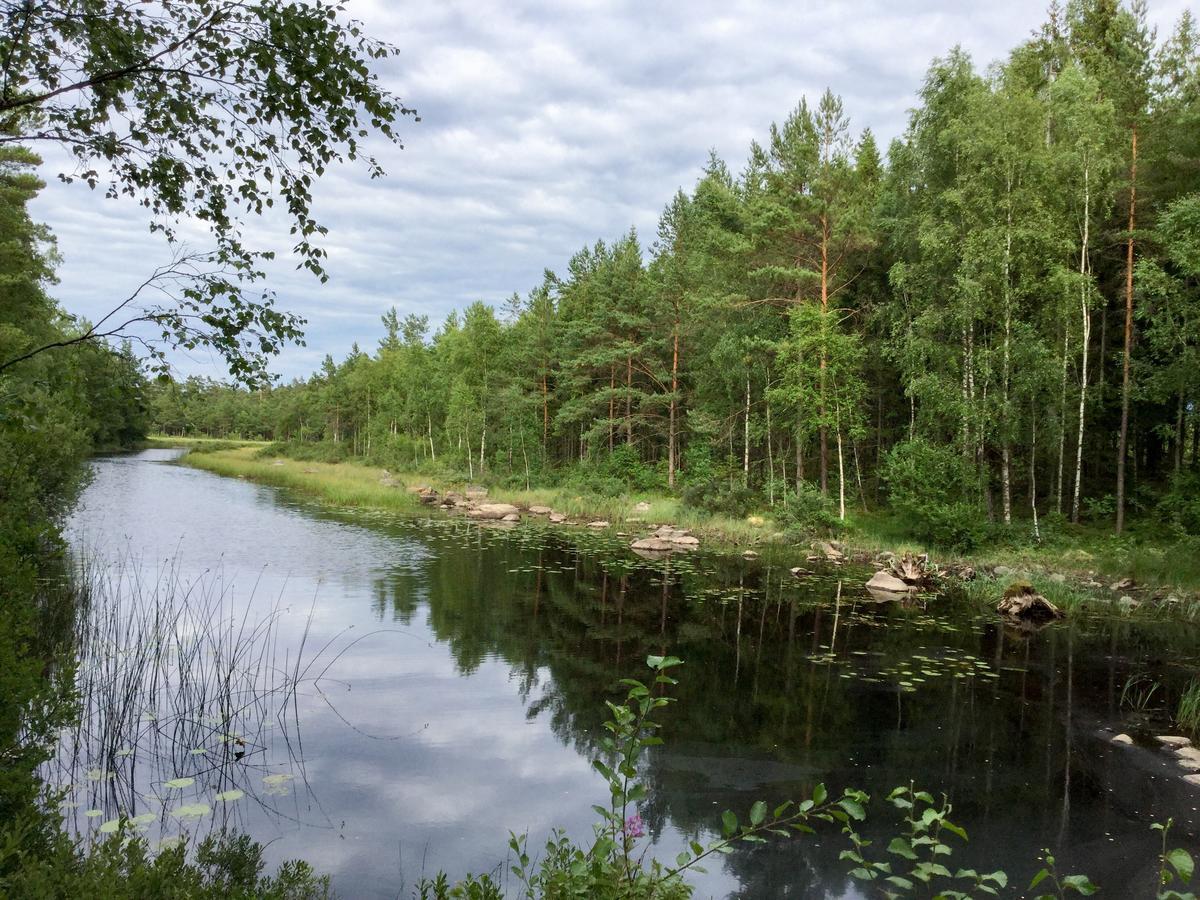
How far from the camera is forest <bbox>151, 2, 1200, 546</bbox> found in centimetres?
1891

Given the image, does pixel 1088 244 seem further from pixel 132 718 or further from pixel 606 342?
pixel 132 718

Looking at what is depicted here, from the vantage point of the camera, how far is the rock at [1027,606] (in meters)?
13.7

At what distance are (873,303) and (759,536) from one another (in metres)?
10.3

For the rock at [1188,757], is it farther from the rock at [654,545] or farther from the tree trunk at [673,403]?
the tree trunk at [673,403]

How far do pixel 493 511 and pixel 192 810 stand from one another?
23795 millimetres

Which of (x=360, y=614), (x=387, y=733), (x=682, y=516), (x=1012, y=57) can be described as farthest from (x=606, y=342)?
(x=387, y=733)

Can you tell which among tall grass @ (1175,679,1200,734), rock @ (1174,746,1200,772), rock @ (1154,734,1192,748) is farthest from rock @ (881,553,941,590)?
rock @ (1174,746,1200,772)

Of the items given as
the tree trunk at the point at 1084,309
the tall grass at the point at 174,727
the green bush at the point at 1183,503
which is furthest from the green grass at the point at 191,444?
the green bush at the point at 1183,503

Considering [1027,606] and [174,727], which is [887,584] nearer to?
[1027,606]

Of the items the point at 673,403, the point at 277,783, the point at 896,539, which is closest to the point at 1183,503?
the point at 896,539

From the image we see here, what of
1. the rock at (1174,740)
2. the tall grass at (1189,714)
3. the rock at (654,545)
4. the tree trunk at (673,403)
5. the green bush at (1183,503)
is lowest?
the rock at (654,545)

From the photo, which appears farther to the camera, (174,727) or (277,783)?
(174,727)

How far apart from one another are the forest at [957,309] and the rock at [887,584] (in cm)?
390

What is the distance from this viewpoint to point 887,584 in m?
16.1
